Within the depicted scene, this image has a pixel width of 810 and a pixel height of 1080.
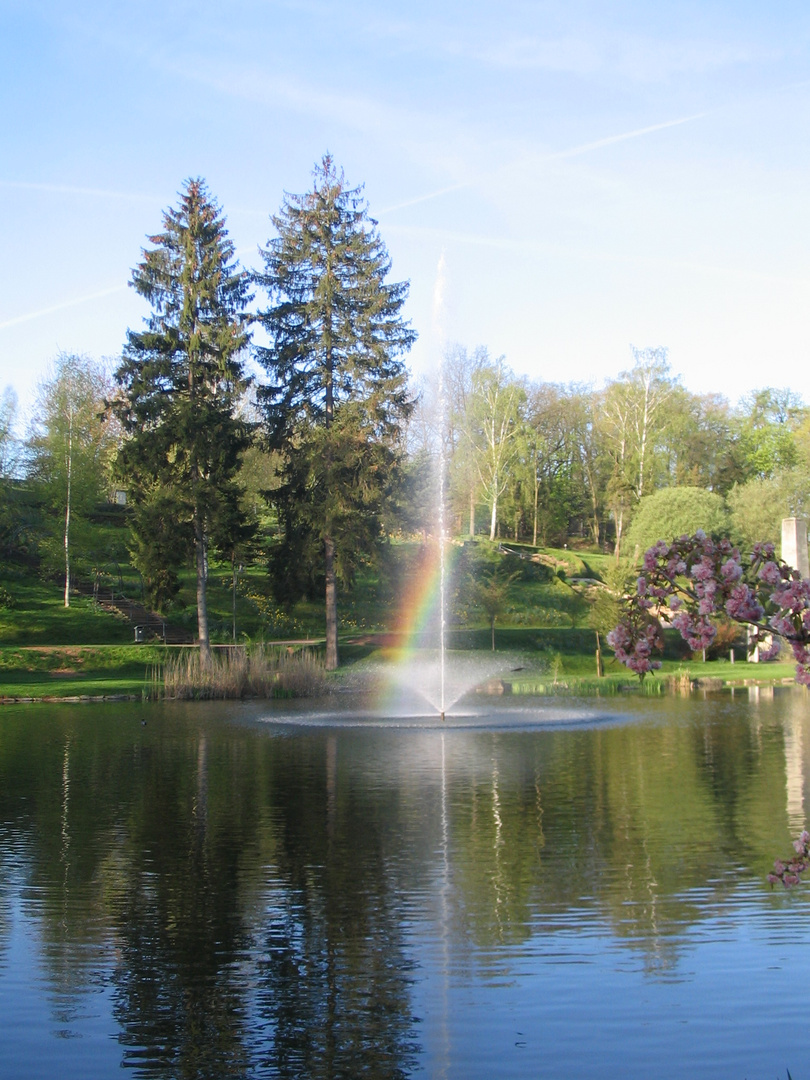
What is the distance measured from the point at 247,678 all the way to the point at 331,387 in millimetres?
15454

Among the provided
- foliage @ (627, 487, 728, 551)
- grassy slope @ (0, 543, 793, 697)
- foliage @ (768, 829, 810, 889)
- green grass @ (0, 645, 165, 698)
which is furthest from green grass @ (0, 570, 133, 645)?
foliage @ (768, 829, 810, 889)

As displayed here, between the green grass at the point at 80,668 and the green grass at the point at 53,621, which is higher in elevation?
the green grass at the point at 53,621

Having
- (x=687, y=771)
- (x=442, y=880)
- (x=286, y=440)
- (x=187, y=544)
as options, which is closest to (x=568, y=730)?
(x=687, y=771)

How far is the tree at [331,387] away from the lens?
137ft

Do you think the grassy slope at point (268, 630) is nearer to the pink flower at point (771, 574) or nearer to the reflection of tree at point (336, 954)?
the reflection of tree at point (336, 954)

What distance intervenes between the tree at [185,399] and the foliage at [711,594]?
3547 centimetres

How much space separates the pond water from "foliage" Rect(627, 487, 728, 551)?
42373 mm

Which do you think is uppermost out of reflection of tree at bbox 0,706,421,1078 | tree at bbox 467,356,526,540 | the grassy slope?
tree at bbox 467,356,526,540

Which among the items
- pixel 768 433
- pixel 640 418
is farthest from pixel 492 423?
pixel 768 433

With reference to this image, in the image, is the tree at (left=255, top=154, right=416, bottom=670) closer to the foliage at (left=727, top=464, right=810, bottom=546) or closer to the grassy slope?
the grassy slope

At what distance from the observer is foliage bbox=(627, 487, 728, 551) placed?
198 feet

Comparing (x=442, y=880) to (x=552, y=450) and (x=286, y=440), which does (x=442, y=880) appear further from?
(x=552, y=450)

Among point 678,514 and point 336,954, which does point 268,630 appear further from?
point 336,954

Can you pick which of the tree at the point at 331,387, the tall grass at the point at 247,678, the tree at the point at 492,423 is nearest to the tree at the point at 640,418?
the tree at the point at 492,423
